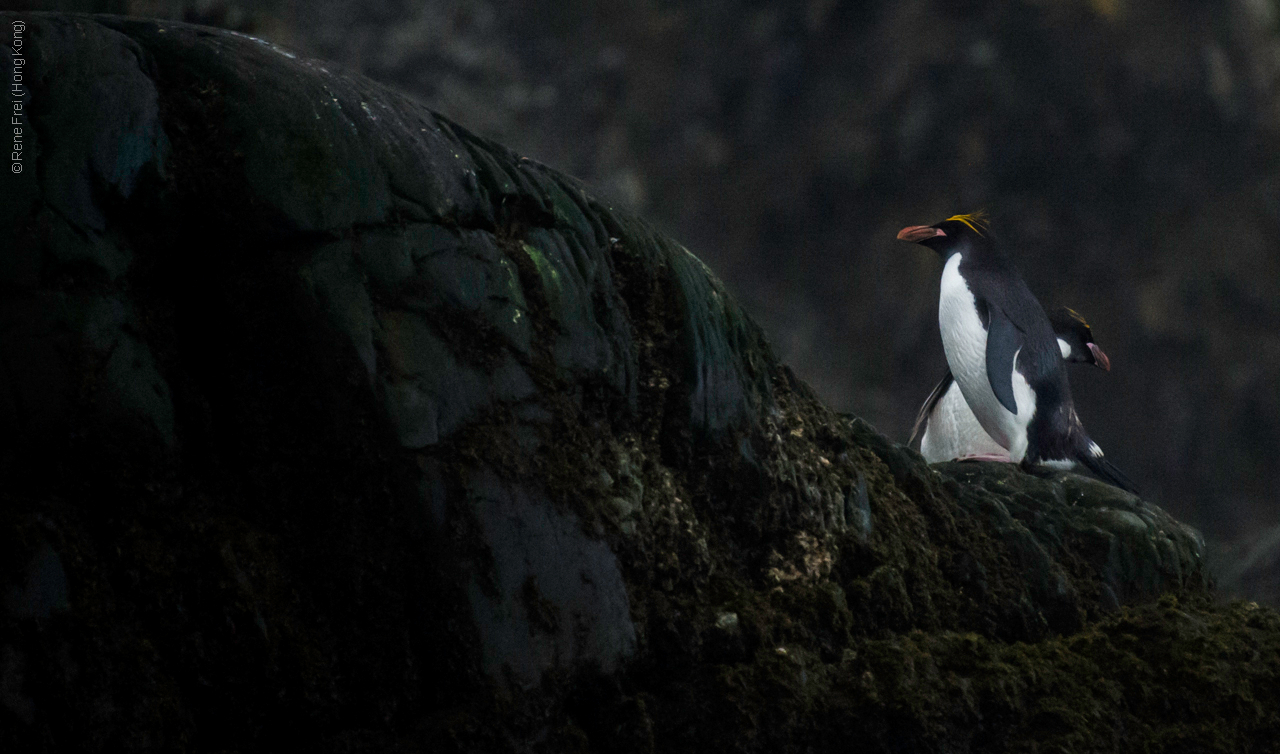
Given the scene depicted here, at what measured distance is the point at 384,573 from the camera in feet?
5.94

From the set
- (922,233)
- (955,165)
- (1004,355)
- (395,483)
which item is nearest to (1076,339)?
(1004,355)

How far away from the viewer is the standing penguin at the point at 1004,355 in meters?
4.07

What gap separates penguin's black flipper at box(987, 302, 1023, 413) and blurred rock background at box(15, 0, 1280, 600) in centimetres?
648

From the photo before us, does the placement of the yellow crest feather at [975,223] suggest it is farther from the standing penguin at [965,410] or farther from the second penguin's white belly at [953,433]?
the second penguin's white belly at [953,433]

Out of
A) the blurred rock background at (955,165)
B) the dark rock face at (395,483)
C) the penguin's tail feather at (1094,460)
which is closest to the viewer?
the dark rock face at (395,483)

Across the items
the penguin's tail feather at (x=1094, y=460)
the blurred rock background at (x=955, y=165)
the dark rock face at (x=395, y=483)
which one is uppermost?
the blurred rock background at (x=955, y=165)

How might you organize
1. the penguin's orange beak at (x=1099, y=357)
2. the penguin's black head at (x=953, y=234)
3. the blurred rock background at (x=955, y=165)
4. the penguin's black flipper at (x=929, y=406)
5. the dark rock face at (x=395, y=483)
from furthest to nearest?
the blurred rock background at (x=955, y=165) < the penguin's black flipper at (x=929, y=406) < the penguin's orange beak at (x=1099, y=357) < the penguin's black head at (x=953, y=234) < the dark rock face at (x=395, y=483)

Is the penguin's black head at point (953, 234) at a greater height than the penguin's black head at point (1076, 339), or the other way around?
the penguin's black head at point (953, 234)

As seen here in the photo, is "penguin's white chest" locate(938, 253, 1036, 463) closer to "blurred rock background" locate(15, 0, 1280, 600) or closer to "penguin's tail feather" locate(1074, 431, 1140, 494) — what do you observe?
"penguin's tail feather" locate(1074, 431, 1140, 494)

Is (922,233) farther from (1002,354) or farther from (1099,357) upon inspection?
(1099,357)

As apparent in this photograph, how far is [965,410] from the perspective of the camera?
4.77 m

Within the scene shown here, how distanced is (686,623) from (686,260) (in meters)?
0.88

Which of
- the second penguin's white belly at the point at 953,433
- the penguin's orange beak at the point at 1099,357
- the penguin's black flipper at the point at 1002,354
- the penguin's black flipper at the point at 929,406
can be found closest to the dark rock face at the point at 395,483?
the penguin's black flipper at the point at 1002,354

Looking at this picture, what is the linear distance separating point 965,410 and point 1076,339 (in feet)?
1.87
